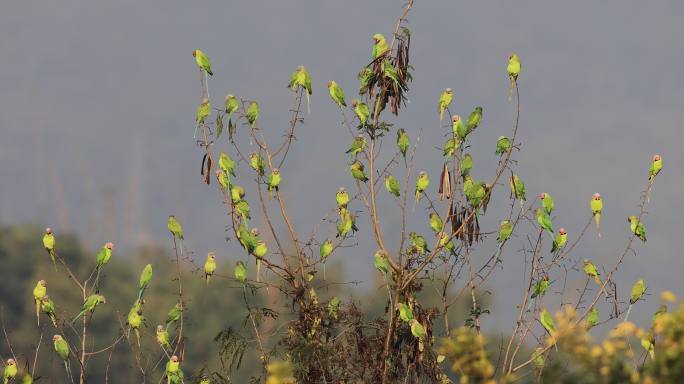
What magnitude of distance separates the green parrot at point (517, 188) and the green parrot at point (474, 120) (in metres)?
0.46

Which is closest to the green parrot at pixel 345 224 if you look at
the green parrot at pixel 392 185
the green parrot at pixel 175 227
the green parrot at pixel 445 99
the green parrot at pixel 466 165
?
the green parrot at pixel 392 185

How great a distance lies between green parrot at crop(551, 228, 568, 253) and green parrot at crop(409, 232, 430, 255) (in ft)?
3.19

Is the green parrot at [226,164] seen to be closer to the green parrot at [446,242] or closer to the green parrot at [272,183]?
the green parrot at [272,183]

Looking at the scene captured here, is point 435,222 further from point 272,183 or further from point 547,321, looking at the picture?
point 272,183

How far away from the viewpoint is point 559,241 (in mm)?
10266

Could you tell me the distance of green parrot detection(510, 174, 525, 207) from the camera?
1009 centimetres

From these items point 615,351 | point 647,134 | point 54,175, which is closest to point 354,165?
point 615,351

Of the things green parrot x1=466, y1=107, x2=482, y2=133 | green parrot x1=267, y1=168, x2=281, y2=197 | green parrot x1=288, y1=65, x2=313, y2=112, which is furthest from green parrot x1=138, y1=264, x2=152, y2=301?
green parrot x1=466, y1=107, x2=482, y2=133

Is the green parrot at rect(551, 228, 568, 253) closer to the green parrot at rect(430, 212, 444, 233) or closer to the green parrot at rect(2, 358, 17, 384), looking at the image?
the green parrot at rect(430, 212, 444, 233)

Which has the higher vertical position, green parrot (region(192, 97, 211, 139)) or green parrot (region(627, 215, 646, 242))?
green parrot (region(627, 215, 646, 242))

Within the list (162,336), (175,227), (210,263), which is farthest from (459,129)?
(162,336)

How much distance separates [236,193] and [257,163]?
265 millimetres

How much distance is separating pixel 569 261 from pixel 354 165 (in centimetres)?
175

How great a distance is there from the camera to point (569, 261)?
10.0m
